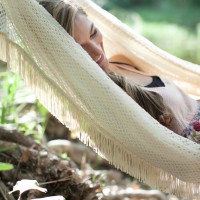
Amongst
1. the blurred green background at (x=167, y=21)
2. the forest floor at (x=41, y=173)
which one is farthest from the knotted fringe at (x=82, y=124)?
the blurred green background at (x=167, y=21)

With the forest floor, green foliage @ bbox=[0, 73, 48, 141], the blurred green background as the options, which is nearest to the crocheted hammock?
the forest floor

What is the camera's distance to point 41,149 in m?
2.49

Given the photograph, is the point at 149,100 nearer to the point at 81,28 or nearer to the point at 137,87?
the point at 137,87

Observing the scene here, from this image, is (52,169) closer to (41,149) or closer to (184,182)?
(41,149)

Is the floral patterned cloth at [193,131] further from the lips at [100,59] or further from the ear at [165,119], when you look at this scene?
the lips at [100,59]

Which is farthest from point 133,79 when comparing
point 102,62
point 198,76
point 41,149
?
point 41,149

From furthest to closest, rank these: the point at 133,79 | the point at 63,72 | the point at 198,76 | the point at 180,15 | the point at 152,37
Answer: the point at 180,15 < the point at 152,37 < the point at 198,76 < the point at 133,79 < the point at 63,72

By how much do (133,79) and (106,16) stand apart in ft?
0.89

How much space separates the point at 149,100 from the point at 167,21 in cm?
788

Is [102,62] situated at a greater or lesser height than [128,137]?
greater

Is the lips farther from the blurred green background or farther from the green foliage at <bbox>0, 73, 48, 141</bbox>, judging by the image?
the blurred green background

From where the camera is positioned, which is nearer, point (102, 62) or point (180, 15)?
point (102, 62)

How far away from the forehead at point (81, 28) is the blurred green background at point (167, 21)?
385cm

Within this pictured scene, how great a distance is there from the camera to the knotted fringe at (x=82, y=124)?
1934 mm
